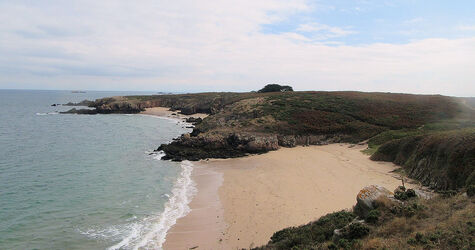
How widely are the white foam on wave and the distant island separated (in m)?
5.96

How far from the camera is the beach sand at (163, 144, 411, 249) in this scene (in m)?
14.6

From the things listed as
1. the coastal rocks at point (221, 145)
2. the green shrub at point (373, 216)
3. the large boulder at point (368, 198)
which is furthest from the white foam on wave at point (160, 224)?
the coastal rocks at point (221, 145)

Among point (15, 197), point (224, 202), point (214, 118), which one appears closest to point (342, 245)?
point (224, 202)

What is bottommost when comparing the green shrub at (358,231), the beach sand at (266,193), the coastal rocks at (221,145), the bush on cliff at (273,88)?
the beach sand at (266,193)

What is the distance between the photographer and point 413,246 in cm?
783

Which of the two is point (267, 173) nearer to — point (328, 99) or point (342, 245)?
point (342, 245)

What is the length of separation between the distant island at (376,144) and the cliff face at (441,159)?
55mm

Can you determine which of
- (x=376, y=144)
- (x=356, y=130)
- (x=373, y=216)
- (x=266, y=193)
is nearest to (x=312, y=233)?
(x=373, y=216)

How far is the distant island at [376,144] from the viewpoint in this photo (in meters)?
9.09

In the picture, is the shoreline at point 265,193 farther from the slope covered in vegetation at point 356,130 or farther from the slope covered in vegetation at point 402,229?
the slope covered in vegetation at point 402,229

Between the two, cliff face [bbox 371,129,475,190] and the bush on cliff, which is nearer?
cliff face [bbox 371,129,475,190]

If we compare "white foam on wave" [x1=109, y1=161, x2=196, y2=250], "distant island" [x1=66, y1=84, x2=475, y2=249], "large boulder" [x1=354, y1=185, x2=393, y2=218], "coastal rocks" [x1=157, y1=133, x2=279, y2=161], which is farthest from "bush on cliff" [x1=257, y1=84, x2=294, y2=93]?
"large boulder" [x1=354, y1=185, x2=393, y2=218]

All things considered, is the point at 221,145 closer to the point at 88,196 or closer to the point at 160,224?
the point at 88,196

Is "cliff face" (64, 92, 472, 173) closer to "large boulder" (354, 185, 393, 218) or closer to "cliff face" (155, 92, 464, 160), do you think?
"cliff face" (155, 92, 464, 160)
